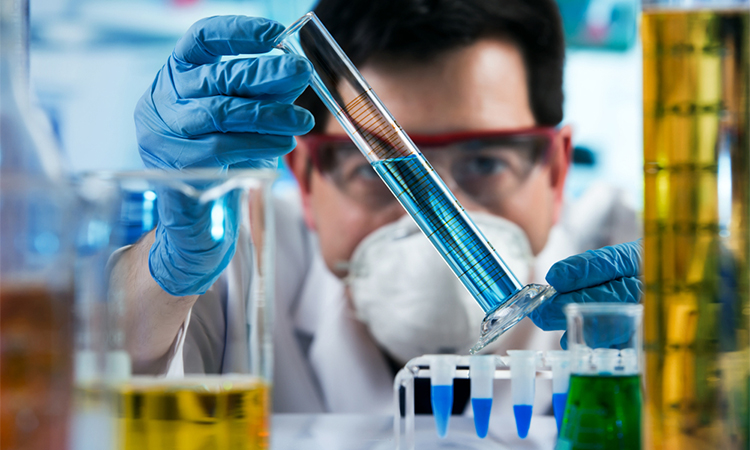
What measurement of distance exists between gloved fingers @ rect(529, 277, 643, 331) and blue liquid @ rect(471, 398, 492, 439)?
0.15 m

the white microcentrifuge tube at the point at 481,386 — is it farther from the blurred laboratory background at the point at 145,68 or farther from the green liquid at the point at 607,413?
the blurred laboratory background at the point at 145,68

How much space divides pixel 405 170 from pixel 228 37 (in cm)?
46

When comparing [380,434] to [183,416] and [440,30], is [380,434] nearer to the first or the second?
[183,416]

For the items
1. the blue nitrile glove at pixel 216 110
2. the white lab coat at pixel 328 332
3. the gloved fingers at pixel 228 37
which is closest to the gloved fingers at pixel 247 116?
the blue nitrile glove at pixel 216 110

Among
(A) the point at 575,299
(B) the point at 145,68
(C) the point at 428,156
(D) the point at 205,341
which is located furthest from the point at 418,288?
(B) the point at 145,68

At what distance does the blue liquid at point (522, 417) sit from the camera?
0.84 meters

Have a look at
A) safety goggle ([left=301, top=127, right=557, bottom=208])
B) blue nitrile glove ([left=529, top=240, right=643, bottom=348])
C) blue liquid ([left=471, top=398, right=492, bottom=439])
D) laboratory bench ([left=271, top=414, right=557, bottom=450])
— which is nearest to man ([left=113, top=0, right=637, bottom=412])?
safety goggle ([left=301, top=127, right=557, bottom=208])

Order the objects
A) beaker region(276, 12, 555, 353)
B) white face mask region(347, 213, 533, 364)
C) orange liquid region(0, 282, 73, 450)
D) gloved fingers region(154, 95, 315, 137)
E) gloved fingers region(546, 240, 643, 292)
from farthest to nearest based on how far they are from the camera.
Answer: white face mask region(347, 213, 533, 364) → gloved fingers region(154, 95, 315, 137) → gloved fingers region(546, 240, 643, 292) → beaker region(276, 12, 555, 353) → orange liquid region(0, 282, 73, 450)

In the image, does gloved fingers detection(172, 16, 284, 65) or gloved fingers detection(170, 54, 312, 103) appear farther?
gloved fingers detection(172, 16, 284, 65)

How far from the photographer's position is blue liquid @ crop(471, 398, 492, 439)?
2.77ft

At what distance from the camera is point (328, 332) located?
86.2 inches

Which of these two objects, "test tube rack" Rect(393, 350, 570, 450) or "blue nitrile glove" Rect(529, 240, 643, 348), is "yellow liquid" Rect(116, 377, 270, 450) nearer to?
"test tube rack" Rect(393, 350, 570, 450)

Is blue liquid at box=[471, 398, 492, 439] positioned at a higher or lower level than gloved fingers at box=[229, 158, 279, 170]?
lower

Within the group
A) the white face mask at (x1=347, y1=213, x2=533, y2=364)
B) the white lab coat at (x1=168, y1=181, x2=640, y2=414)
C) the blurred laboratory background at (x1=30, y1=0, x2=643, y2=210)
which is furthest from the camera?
the blurred laboratory background at (x1=30, y1=0, x2=643, y2=210)
